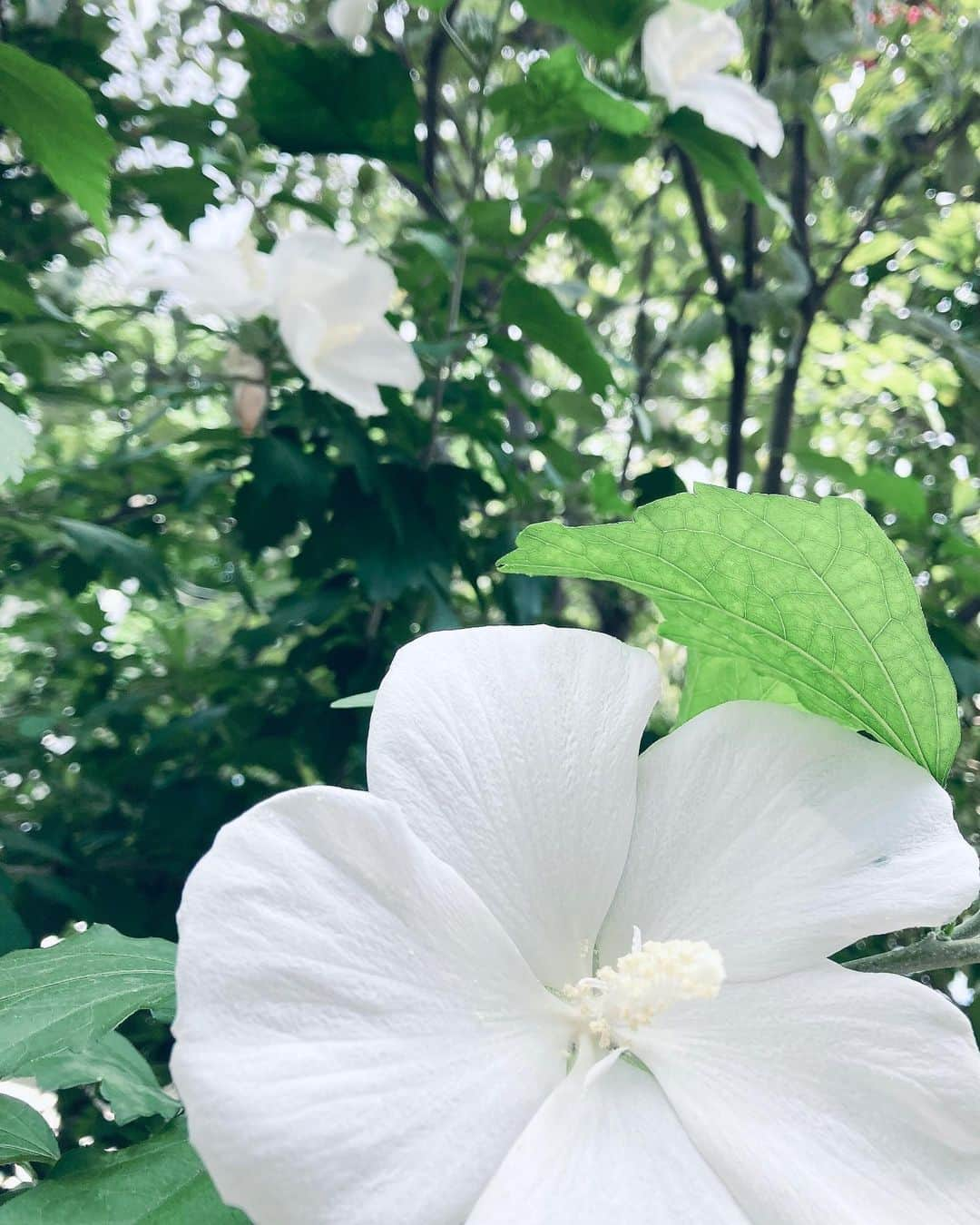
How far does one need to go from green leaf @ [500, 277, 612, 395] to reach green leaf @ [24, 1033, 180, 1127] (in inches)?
31.1

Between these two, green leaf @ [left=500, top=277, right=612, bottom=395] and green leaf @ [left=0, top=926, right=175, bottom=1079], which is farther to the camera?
green leaf @ [left=500, top=277, right=612, bottom=395]

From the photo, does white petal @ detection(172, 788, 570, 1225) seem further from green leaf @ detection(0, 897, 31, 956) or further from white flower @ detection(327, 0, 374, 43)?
white flower @ detection(327, 0, 374, 43)

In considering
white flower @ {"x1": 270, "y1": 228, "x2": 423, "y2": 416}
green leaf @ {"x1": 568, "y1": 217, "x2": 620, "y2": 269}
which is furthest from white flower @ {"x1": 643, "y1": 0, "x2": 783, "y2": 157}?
white flower @ {"x1": 270, "y1": 228, "x2": 423, "y2": 416}

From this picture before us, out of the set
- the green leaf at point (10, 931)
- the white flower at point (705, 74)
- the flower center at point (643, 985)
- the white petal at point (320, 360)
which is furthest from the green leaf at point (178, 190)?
the flower center at point (643, 985)

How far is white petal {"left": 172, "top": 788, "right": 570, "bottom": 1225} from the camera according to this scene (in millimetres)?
220

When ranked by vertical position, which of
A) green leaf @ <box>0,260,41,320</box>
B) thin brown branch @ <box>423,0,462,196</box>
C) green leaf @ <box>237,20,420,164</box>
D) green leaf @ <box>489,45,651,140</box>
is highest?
thin brown branch @ <box>423,0,462,196</box>

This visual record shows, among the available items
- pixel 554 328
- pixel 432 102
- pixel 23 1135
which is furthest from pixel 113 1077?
pixel 432 102

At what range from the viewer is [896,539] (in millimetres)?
1157

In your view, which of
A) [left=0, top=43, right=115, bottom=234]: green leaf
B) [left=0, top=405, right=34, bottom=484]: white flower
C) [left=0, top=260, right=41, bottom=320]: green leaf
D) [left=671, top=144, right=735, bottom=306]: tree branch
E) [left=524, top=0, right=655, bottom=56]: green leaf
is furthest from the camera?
[left=671, top=144, right=735, bottom=306]: tree branch

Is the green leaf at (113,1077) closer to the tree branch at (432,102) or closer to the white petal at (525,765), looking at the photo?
the white petal at (525,765)

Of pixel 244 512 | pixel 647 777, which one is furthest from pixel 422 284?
pixel 647 777

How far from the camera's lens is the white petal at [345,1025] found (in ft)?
0.72

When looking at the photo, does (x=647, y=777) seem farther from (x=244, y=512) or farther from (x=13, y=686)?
(x=13, y=686)

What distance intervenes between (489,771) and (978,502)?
1167 millimetres
